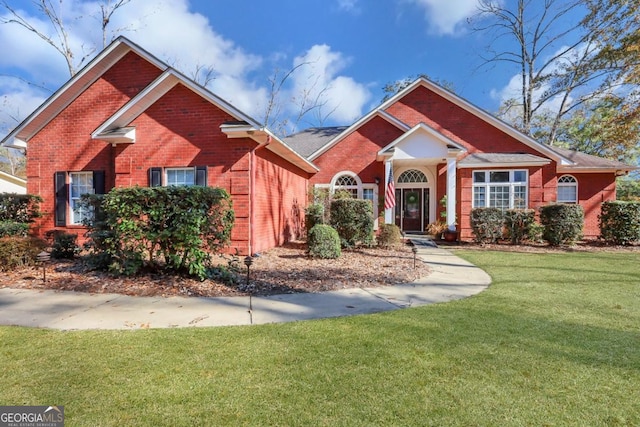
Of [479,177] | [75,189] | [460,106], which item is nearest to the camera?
[75,189]

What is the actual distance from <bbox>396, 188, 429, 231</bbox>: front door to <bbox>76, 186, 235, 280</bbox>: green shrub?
1201 cm

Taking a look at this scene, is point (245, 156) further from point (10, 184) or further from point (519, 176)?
point (10, 184)

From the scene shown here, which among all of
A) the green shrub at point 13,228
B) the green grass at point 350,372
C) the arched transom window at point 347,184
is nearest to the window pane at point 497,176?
the arched transom window at point 347,184

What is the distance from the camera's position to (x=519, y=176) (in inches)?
532

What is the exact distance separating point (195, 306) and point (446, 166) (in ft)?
44.5

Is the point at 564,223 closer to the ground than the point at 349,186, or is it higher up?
closer to the ground

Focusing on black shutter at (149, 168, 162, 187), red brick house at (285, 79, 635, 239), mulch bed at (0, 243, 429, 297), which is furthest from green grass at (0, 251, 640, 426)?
red brick house at (285, 79, 635, 239)

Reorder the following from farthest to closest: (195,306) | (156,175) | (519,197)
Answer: (519,197) < (156,175) < (195,306)

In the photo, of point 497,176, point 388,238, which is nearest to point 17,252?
point 388,238

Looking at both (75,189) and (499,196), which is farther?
(499,196)

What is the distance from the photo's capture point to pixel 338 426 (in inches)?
81.3

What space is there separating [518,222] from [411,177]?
565 centimetres

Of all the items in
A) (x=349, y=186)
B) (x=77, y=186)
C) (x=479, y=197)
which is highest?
(x=349, y=186)

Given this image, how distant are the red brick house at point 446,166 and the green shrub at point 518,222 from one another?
152 centimetres
